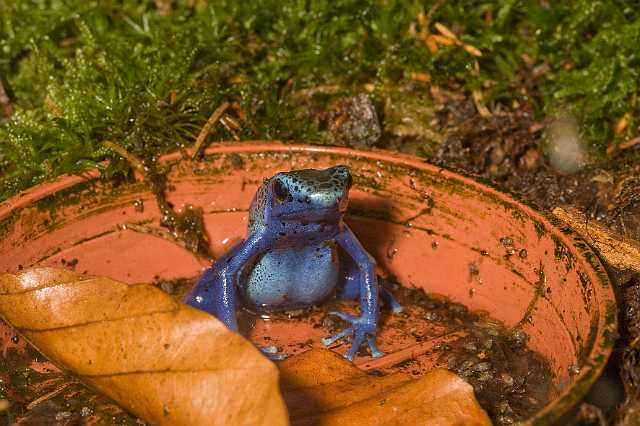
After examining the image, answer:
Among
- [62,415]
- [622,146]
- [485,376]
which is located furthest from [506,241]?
[62,415]

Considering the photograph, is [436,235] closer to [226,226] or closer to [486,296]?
[486,296]

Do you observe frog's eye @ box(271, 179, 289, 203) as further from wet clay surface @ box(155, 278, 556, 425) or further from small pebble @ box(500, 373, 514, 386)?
small pebble @ box(500, 373, 514, 386)

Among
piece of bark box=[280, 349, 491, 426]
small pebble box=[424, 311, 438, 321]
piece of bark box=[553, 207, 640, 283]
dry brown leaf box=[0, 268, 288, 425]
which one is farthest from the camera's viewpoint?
small pebble box=[424, 311, 438, 321]

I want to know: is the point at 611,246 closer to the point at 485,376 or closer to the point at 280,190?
the point at 485,376

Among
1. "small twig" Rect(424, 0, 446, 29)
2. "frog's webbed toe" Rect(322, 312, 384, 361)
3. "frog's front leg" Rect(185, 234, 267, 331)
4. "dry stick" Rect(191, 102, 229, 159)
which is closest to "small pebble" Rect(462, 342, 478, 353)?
"frog's webbed toe" Rect(322, 312, 384, 361)

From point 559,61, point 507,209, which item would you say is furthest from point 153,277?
point 559,61
